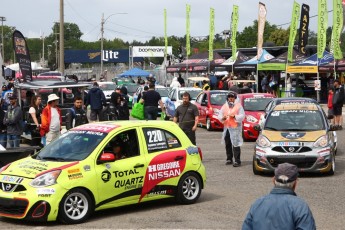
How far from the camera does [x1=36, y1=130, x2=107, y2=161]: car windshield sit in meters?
11.1

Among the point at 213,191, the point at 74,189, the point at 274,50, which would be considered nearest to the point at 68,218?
the point at 74,189

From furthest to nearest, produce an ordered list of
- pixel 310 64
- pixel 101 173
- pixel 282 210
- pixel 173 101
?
1. pixel 310 64
2. pixel 173 101
3. pixel 101 173
4. pixel 282 210

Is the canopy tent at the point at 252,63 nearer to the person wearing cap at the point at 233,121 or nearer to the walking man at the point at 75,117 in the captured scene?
the person wearing cap at the point at 233,121

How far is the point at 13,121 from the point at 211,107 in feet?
36.0

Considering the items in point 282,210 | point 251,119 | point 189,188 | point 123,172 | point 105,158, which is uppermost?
point 282,210

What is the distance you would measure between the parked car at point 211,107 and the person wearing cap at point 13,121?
10.3 metres

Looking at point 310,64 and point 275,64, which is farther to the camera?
point 275,64

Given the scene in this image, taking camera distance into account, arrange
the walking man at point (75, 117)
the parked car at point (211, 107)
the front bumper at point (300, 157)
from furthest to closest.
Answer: the parked car at point (211, 107) → the walking man at point (75, 117) → the front bumper at point (300, 157)

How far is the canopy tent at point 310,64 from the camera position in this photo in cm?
3728

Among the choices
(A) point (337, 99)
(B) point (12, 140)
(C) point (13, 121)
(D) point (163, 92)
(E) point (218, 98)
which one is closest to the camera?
(C) point (13, 121)

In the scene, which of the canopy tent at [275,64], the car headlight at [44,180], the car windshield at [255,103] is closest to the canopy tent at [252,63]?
the canopy tent at [275,64]

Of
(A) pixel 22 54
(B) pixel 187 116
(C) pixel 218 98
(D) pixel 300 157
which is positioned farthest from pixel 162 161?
(C) pixel 218 98

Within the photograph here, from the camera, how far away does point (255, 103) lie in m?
24.7

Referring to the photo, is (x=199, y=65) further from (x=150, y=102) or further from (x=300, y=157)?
(x=300, y=157)
